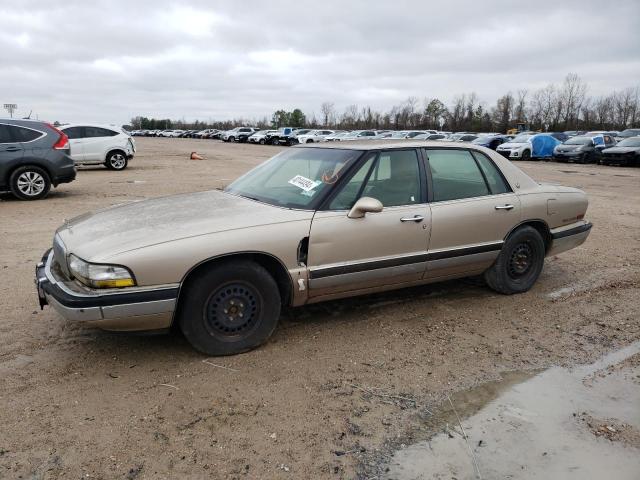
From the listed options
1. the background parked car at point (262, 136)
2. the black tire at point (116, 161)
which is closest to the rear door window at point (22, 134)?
the black tire at point (116, 161)

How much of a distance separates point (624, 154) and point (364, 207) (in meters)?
24.8

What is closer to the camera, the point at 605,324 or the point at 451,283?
the point at 605,324

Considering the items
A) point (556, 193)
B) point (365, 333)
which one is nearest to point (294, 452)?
point (365, 333)

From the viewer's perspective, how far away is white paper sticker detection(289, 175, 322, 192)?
412 cm

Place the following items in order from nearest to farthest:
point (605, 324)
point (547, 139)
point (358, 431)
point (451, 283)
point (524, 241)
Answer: point (358, 431), point (605, 324), point (524, 241), point (451, 283), point (547, 139)

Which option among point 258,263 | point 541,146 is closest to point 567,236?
point 258,263

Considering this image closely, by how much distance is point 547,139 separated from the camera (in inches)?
1104

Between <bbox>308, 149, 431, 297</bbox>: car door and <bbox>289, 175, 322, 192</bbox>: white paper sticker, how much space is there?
0.25 metres

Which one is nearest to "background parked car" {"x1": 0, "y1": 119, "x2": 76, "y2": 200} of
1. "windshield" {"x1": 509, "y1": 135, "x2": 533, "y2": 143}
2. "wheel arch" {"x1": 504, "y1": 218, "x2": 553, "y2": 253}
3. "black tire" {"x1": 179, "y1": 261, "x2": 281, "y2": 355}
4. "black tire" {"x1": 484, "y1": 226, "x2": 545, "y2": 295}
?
"black tire" {"x1": 179, "y1": 261, "x2": 281, "y2": 355}

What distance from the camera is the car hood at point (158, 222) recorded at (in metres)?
3.38

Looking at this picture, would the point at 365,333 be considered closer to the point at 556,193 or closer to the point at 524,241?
the point at 524,241

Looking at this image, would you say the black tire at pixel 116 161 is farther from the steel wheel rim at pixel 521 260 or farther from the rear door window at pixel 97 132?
the steel wheel rim at pixel 521 260

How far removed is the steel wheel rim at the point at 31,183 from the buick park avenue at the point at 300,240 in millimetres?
7300

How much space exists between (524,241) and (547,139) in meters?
25.8
